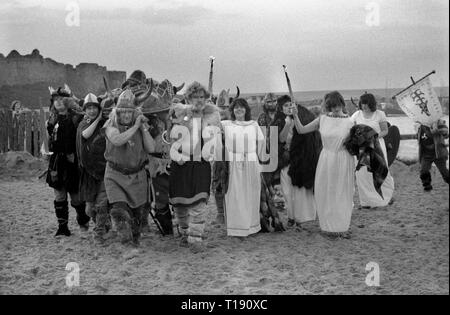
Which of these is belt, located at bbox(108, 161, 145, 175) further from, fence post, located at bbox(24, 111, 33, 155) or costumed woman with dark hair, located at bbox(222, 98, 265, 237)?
fence post, located at bbox(24, 111, 33, 155)

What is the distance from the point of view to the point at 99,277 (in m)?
4.05

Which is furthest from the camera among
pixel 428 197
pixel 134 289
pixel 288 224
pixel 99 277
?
pixel 428 197

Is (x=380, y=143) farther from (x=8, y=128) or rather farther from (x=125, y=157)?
(x=8, y=128)

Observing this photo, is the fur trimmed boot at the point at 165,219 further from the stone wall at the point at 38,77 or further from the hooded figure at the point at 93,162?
the stone wall at the point at 38,77

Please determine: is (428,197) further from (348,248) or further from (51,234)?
(51,234)

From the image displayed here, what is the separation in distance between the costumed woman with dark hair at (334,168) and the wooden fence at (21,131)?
327 inches

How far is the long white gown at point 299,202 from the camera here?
5461 millimetres

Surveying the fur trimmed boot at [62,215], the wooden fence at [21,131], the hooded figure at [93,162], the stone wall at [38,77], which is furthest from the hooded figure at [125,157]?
the stone wall at [38,77]

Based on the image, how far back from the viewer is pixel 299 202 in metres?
5.48

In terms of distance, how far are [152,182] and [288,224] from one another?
165cm

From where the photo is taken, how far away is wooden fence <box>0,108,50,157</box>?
11562 mm

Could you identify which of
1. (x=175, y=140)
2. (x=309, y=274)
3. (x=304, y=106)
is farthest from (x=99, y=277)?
(x=304, y=106)

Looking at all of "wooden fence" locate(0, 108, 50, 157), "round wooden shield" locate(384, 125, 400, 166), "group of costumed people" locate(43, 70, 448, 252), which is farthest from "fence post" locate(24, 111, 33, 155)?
"round wooden shield" locate(384, 125, 400, 166)

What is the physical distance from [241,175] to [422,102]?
2.29 m
